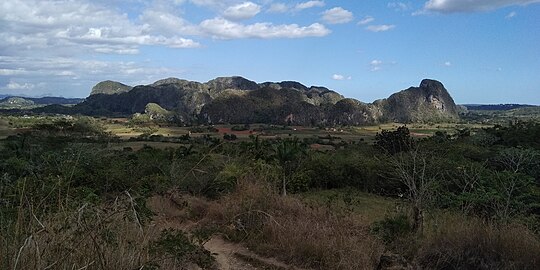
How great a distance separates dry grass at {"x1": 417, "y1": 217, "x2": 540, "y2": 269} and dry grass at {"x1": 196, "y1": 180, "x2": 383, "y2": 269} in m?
0.72

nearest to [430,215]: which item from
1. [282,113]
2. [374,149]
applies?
[374,149]

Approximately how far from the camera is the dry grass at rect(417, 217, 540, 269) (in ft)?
16.2


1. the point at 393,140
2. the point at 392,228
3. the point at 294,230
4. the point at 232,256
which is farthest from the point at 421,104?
the point at 232,256

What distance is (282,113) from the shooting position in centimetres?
11444

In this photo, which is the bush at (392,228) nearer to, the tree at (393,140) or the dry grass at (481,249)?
the dry grass at (481,249)

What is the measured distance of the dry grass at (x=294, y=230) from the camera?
18.6 ft

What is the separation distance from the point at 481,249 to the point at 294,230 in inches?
97.7

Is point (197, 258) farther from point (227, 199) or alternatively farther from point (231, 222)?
point (227, 199)

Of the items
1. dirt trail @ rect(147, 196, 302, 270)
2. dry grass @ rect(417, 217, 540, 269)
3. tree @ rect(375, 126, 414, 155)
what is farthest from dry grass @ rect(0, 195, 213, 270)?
tree @ rect(375, 126, 414, 155)

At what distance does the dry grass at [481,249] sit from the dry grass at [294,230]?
715mm

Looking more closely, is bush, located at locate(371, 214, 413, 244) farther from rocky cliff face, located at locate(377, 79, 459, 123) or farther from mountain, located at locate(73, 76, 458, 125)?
rocky cliff face, located at locate(377, 79, 459, 123)

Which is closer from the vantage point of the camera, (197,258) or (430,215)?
(197,258)

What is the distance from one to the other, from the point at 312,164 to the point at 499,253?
947 inches

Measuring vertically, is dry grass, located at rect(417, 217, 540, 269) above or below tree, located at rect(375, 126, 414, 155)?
above
